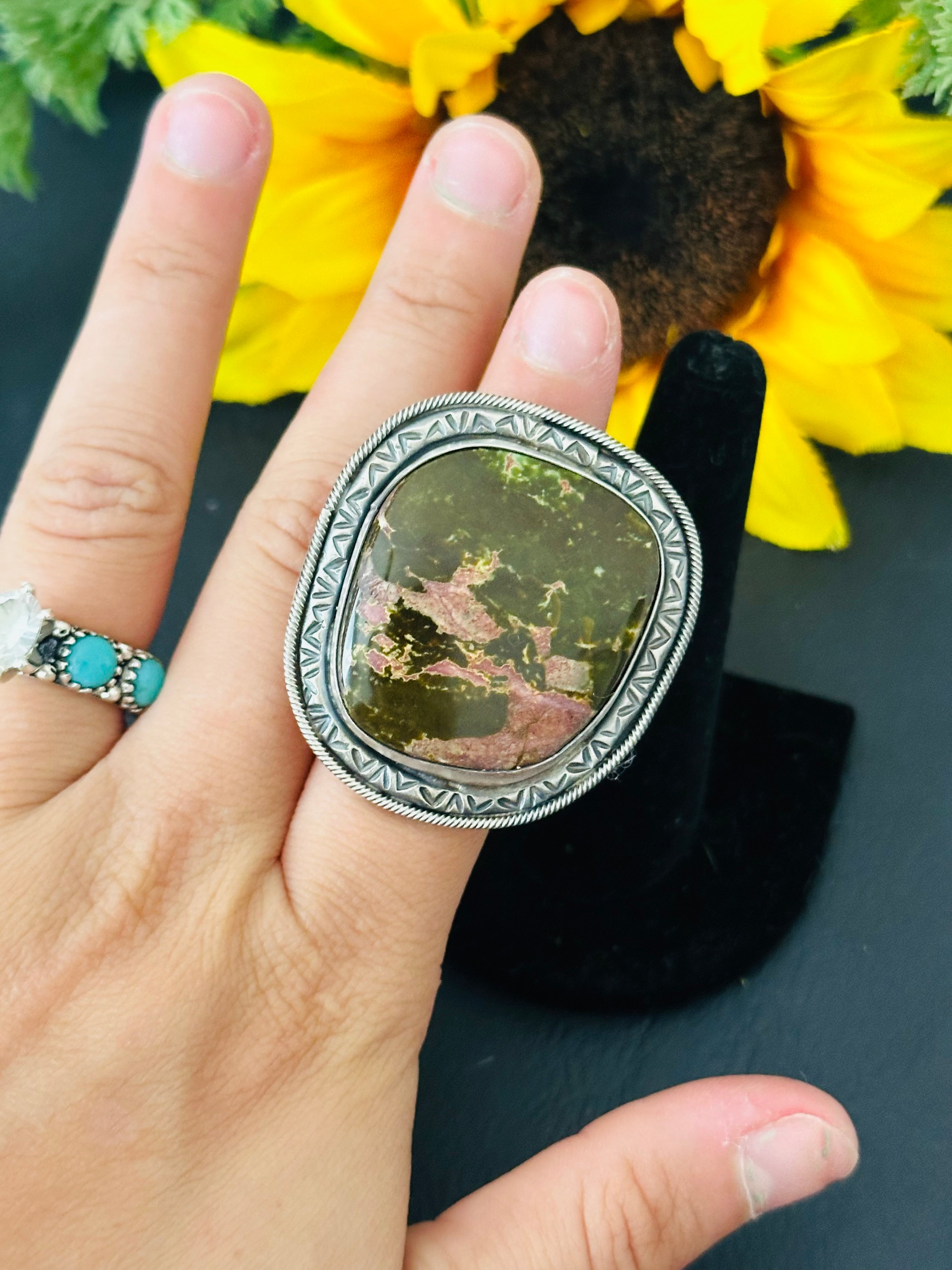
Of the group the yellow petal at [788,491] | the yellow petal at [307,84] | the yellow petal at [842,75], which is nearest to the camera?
the yellow petal at [842,75]

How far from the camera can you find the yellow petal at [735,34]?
2.41ft

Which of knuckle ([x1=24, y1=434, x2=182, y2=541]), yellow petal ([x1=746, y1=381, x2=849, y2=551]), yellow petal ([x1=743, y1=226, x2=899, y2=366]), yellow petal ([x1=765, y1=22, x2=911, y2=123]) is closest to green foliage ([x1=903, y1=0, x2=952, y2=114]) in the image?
yellow petal ([x1=765, y1=22, x2=911, y2=123])

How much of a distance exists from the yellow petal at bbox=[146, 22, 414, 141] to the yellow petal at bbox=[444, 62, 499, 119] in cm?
4

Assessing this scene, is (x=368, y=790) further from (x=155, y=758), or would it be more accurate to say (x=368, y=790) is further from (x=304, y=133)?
(x=304, y=133)

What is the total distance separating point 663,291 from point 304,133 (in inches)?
13.5

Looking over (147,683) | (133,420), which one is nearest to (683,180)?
(133,420)

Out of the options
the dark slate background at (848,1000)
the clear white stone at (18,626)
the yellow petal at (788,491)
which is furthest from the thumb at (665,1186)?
the clear white stone at (18,626)

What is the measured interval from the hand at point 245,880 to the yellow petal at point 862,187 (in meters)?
0.20

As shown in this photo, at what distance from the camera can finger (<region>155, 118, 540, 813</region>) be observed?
35.6 inches

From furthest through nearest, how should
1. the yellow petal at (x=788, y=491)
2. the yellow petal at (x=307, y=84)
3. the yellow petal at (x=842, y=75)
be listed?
the yellow petal at (x=788, y=491) → the yellow petal at (x=307, y=84) → the yellow petal at (x=842, y=75)

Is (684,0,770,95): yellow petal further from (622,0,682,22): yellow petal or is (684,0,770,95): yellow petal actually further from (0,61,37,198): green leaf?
(0,61,37,198): green leaf

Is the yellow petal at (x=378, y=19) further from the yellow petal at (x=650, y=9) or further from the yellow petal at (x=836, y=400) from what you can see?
the yellow petal at (x=836, y=400)

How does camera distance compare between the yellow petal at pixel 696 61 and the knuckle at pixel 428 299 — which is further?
the knuckle at pixel 428 299

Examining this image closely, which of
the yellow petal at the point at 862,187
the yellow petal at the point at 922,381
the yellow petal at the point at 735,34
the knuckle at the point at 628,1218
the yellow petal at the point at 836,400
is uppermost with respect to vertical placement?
the yellow petal at the point at 735,34
